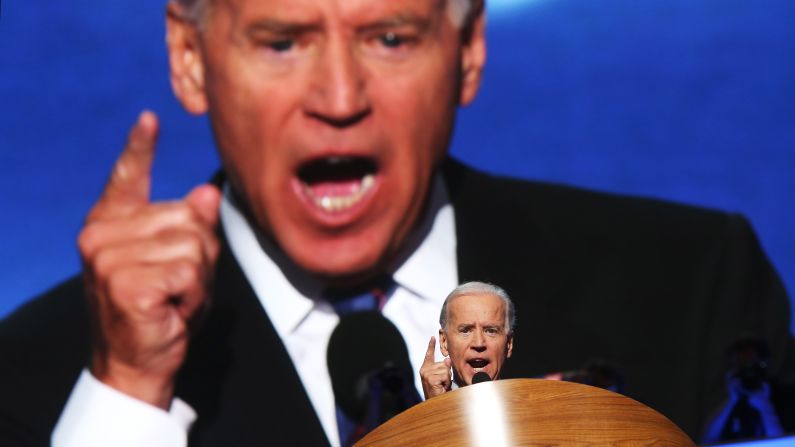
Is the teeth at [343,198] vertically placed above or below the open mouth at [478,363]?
above

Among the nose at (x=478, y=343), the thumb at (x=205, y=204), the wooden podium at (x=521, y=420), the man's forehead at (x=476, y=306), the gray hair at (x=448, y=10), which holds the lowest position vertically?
the wooden podium at (x=521, y=420)

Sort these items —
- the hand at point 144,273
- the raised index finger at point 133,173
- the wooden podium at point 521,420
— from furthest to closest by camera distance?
the hand at point 144,273 → the raised index finger at point 133,173 → the wooden podium at point 521,420

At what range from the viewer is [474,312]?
1.64 metres

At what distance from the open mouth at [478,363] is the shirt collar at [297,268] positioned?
41.0 inches

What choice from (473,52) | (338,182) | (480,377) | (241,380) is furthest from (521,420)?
(473,52)

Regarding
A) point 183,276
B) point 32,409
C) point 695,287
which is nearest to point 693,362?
point 695,287

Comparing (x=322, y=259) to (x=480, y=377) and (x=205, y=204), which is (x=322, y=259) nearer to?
(x=205, y=204)

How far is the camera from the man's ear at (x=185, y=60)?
263 centimetres

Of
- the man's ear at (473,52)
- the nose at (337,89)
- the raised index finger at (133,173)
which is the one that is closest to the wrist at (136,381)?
the raised index finger at (133,173)

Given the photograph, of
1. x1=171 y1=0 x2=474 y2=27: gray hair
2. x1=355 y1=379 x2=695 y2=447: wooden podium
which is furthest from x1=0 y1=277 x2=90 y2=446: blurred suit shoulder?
x1=355 y1=379 x2=695 y2=447: wooden podium

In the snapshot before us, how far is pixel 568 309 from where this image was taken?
280 centimetres

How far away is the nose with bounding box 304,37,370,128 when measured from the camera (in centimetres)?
251

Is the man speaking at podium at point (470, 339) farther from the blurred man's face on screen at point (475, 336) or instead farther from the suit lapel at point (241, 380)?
the suit lapel at point (241, 380)

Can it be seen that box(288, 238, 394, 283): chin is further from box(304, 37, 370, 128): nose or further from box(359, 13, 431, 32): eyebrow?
box(359, 13, 431, 32): eyebrow
